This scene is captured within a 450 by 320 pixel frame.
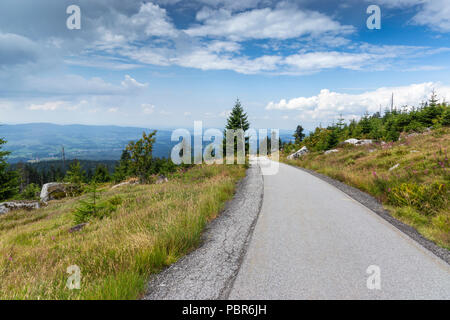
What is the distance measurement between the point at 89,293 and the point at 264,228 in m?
3.90

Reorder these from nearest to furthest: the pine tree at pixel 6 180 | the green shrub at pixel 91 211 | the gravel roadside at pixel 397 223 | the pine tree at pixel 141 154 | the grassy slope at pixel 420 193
Result: the gravel roadside at pixel 397 223 → the grassy slope at pixel 420 193 → the green shrub at pixel 91 211 → the pine tree at pixel 6 180 → the pine tree at pixel 141 154

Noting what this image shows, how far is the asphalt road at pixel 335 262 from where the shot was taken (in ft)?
9.82

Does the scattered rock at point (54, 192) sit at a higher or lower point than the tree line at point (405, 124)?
lower

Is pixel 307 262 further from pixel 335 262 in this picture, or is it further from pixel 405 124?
pixel 405 124

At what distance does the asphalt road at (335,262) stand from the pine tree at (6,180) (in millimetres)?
28216

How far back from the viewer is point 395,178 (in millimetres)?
9203

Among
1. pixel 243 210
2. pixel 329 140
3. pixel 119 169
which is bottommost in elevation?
pixel 119 169

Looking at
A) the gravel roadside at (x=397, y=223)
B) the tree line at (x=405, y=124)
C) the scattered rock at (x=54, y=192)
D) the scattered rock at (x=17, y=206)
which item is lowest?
the scattered rock at (x=54, y=192)

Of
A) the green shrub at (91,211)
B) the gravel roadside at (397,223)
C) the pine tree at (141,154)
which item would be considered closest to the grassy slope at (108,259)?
the green shrub at (91,211)

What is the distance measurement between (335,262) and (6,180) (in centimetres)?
3112

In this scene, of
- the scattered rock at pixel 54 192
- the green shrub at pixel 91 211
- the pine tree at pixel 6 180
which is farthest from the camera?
the scattered rock at pixel 54 192

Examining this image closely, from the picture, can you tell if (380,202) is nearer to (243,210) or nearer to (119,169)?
(243,210)

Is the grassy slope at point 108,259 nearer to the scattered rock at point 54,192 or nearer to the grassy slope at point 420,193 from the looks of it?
the grassy slope at point 420,193
